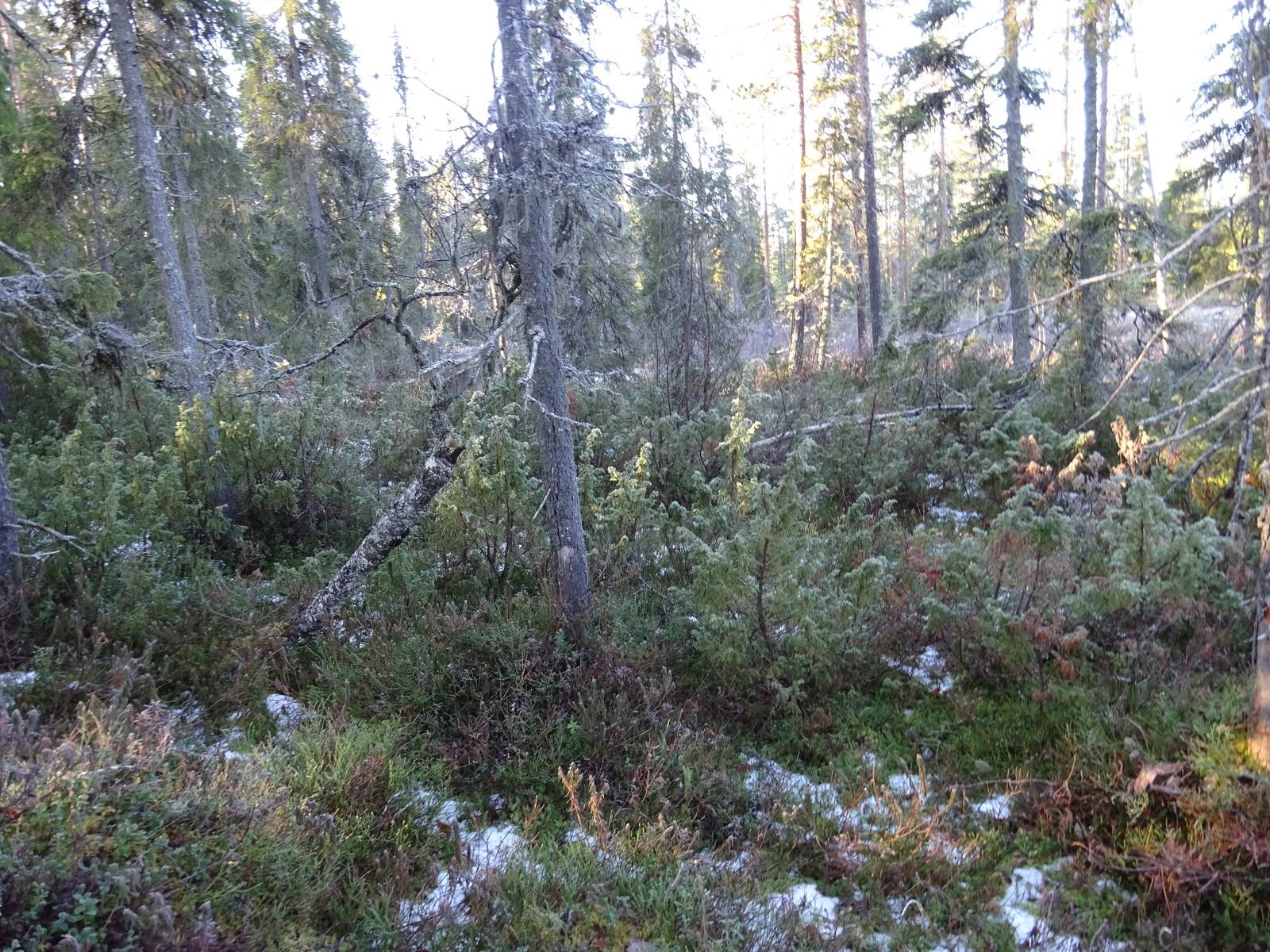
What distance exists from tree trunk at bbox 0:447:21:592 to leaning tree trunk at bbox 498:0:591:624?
4369 mm

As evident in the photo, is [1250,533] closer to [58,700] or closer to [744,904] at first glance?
[744,904]

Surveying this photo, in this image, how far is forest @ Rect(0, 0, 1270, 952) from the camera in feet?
12.4

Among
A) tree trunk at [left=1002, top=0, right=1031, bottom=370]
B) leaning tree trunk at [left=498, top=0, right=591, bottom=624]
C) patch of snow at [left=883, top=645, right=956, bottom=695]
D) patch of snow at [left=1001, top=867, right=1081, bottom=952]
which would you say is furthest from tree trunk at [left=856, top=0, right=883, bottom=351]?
patch of snow at [left=1001, top=867, right=1081, bottom=952]

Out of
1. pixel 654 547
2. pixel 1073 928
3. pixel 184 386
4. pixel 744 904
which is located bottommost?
pixel 1073 928

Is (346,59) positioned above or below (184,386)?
above

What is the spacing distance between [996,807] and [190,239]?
16109mm

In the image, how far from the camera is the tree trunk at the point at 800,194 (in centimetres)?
1795

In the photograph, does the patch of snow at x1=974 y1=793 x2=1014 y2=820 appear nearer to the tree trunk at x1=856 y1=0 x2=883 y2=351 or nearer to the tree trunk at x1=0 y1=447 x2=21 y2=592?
the tree trunk at x1=0 y1=447 x2=21 y2=592

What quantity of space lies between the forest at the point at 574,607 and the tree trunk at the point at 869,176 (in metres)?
6.02

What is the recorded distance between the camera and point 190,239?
14078mm

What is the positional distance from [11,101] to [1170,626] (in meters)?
11.7

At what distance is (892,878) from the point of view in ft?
14.2

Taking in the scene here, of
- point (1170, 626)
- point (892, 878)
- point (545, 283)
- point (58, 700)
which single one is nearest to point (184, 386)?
point (58, 700)

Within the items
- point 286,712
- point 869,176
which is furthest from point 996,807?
point 869,176
